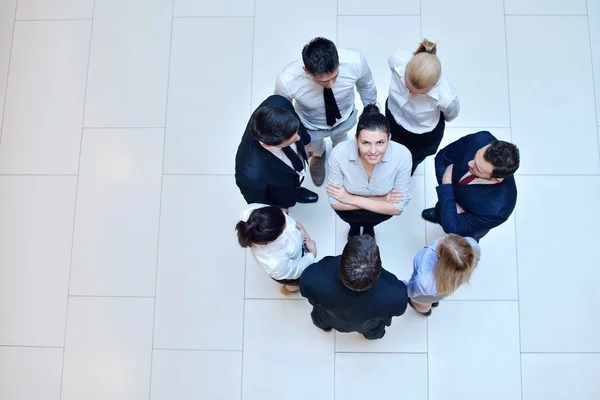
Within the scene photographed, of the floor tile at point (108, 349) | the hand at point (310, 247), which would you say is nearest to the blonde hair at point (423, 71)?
the hand at point (310, 247)

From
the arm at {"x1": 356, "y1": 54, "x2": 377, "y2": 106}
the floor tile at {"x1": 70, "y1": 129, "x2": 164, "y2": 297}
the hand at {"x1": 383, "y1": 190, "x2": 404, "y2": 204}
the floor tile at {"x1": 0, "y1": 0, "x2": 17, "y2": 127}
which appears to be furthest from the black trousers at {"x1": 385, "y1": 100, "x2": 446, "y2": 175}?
the floor tile at {"x1": 0, "y1": 0, "x2": 17, "y2": 127}

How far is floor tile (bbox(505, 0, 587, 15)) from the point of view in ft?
10.7

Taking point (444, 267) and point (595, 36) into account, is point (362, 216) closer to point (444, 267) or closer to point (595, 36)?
point (444, 267)

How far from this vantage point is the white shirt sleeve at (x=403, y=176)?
2.19 m

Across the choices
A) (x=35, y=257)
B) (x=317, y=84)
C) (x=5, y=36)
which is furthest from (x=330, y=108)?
(x=5, y=36)

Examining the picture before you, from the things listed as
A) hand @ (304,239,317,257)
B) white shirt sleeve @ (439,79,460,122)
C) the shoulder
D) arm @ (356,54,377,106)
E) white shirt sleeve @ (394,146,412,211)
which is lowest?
hand @ (304,239,317,257)

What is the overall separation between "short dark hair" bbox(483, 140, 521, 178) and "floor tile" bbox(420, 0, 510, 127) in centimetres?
126

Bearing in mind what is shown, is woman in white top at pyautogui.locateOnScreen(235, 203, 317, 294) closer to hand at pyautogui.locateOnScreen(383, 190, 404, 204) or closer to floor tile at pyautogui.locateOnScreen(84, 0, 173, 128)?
hand at pyautogui.locateOnScreen(383, 190, 404, 204)

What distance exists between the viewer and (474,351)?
9.36 feet

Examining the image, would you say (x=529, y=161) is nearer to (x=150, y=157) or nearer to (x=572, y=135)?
(x=572, y=135)

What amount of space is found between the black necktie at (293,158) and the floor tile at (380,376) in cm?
135

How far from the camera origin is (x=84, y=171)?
3227 millimetres

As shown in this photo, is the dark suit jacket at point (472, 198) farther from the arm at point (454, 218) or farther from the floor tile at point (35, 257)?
the floor tile at point (35, 257)

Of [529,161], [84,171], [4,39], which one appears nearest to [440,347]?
[529,161]
